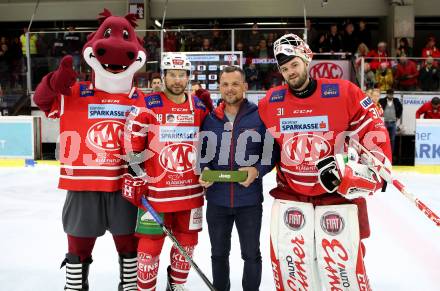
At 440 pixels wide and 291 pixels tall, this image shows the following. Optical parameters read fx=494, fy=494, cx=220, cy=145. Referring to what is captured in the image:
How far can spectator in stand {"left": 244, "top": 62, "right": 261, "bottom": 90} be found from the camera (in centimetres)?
819

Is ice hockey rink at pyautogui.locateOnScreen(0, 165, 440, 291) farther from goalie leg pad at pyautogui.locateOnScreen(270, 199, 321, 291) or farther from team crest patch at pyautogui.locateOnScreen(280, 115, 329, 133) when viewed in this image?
team crest patch at pyautogui.locateOnScreen(280, 115, 329, 133)

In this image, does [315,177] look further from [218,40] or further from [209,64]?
[218,40]

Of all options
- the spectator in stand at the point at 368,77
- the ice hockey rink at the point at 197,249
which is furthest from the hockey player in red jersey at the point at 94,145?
the spectator in stand at the point at 368,77

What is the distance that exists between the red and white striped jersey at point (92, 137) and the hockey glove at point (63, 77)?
10cm

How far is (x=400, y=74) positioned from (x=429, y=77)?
0.47m

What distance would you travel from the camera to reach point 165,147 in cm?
230

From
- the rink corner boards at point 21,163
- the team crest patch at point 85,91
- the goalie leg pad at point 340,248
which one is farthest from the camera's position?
the rink corner boards at point 21,163

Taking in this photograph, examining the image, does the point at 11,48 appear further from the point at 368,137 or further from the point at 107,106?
the point at 368,137

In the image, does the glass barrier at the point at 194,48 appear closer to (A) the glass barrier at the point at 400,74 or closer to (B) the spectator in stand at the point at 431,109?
(A) the glass barrier at the point at 400,74

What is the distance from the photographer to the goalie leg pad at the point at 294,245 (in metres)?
2.03

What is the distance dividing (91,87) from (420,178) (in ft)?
15.2

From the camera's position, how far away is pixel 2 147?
701cm

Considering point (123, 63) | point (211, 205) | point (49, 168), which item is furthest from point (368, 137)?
point (49, 168)

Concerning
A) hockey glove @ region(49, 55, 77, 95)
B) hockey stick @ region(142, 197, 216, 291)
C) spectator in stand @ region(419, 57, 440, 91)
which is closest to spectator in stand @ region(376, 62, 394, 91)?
spectator in stand @ region(419, 57, 440, 91)
